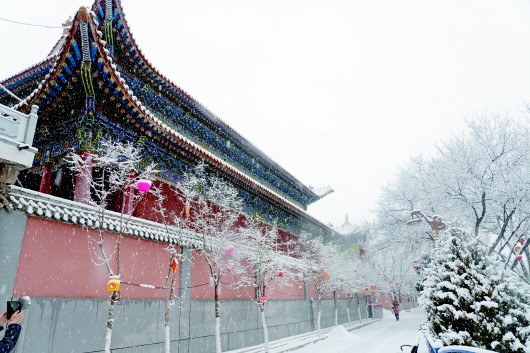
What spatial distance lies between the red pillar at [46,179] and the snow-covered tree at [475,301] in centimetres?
992

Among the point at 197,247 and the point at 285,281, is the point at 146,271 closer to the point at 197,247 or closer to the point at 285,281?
the point at 197,247

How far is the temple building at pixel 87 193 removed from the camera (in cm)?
678

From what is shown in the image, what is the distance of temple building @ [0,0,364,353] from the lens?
6777 millimetres

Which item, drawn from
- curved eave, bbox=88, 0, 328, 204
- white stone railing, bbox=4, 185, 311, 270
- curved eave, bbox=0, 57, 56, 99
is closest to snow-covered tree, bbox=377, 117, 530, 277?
curved eave, bbox=88, 0, 328, 204

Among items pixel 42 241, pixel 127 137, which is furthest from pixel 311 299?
pixel 42 241

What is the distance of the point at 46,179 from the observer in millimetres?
9672

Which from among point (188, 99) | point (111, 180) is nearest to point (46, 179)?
point (111, 180)

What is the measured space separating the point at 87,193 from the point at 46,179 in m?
2.21

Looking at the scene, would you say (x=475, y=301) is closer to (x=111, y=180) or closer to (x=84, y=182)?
(x=111, y=180)

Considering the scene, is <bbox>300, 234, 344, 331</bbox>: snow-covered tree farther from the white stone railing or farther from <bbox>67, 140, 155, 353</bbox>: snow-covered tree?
<bbox>67, 140, 155, 353</bbox>: snow-covered tree

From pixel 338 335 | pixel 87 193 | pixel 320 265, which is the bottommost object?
pixel 338 335

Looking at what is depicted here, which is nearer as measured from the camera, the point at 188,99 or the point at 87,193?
the point at 87,193

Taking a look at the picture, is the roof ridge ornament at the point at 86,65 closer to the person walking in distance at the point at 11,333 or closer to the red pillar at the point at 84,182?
the red pillar at the point at 84,182

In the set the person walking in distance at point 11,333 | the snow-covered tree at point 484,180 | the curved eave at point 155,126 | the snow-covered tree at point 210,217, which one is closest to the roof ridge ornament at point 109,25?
the curved eave at point 155,126
